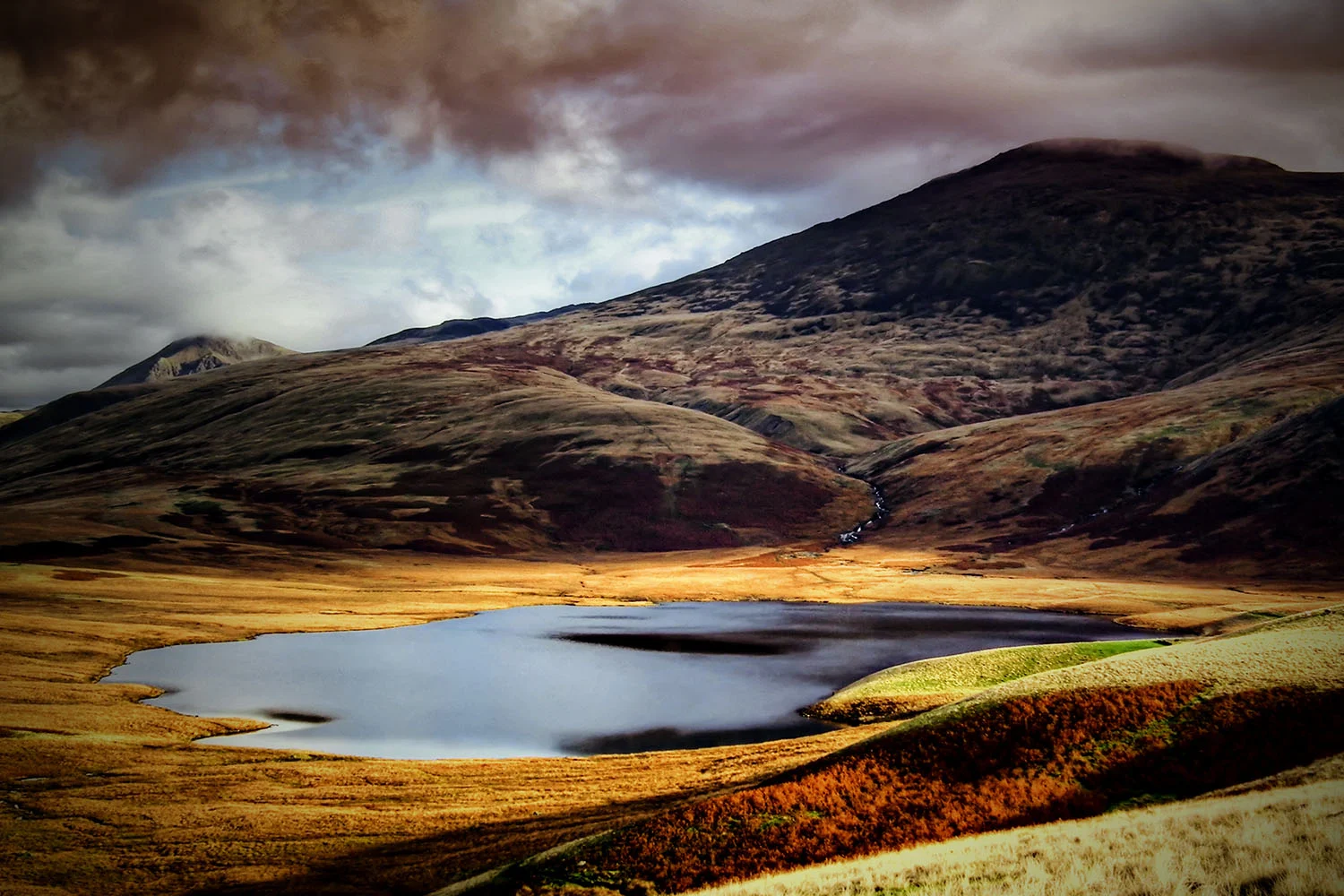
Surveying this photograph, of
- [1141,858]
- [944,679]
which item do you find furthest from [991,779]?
[944,679]

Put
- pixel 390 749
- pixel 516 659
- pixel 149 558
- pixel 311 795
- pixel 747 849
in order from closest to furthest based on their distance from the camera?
pixel 747 849 < pixel 311 795 < pixel 390 749 < pixel 516 659 < pixel 149 558

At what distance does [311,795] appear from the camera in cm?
3997

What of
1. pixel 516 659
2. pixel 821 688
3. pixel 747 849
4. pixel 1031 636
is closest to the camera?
pixel 747 849

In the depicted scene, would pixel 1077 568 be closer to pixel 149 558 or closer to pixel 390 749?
pixel 390 749

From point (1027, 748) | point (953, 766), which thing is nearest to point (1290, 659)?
point (1027, 748)

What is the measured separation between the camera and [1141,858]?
782 inches

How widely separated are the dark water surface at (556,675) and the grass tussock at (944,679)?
311 centimetres

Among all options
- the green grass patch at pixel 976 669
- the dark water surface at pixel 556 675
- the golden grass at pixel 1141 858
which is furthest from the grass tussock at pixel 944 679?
the golden grass at pixel 1141 858

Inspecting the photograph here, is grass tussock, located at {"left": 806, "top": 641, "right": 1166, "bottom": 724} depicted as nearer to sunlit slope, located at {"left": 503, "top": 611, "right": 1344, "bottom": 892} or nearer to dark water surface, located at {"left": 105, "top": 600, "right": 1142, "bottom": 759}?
dark water surface, located at {"left": 105, "top": 600, "right": 1142, "bottom": 759}

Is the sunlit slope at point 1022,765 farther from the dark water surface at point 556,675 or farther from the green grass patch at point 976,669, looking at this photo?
the dark water surface at point 556,675

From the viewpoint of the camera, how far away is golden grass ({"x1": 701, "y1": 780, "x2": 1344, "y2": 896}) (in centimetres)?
1806

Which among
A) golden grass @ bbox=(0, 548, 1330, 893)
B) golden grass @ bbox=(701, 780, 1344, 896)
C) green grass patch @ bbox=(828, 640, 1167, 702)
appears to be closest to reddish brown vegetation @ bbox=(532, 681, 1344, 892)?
golden grass @ bbox=(701, 780, 1344, 896)

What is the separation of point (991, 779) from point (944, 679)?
3357 cm

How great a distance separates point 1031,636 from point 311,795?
74.9m
